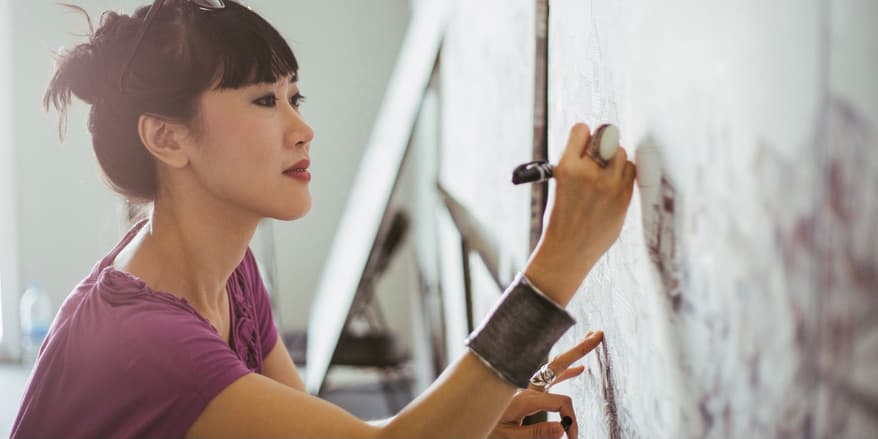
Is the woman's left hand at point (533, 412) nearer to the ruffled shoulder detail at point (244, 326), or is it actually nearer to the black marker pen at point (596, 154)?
the black marker pen at point (596, 154)

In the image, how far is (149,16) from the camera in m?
1.18

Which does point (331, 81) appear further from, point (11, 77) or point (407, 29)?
point (11, 77)

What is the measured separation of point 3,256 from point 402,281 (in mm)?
2236

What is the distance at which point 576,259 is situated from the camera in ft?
2.79

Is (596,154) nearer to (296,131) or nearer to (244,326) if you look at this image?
(296,131)

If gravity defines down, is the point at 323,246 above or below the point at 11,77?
below

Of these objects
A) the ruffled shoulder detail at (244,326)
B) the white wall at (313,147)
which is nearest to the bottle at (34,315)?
the white wall at (313,147)

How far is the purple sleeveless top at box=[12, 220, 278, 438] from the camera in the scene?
3.13 feet

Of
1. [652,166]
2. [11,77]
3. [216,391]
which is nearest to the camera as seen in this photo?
[652,166]

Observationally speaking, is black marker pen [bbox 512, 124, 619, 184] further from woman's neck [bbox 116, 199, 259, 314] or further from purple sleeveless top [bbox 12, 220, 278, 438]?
woman's neck [bbox 116, 199, 259, 314]

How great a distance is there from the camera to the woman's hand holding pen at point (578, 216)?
0.83 metres

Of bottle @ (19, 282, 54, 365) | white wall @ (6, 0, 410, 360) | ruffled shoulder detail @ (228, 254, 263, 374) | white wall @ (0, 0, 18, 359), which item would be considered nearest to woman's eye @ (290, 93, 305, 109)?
ruffled shoulder detail @ (228, 254, 263, 374)

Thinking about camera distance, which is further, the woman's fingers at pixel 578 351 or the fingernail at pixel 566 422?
the fingernail at pixel 566 422

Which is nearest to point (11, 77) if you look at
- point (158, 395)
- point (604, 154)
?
point (158, 395)
